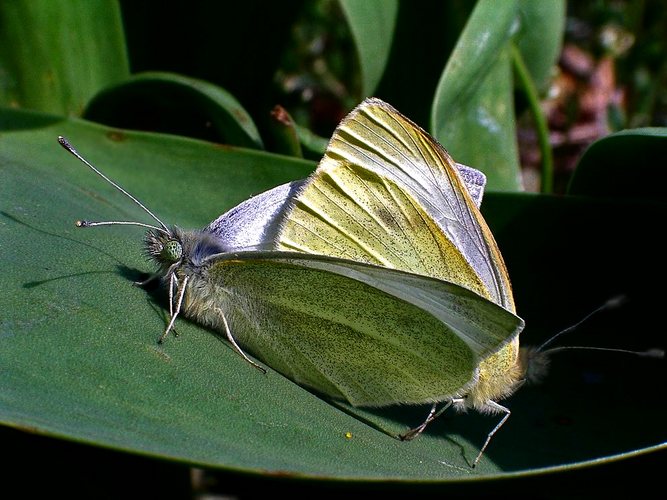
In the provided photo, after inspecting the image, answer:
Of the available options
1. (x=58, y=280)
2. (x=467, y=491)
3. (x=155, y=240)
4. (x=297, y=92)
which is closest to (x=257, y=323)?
(x=155, y=240)

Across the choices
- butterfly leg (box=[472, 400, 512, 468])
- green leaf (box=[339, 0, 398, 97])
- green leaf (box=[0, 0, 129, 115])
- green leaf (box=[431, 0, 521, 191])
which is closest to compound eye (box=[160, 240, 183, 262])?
butterfly leg (box=[472, 400, 512, 468])

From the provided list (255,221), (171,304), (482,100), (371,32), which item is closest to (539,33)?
(482,100)

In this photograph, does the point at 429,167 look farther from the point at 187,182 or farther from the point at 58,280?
the point at 58,280

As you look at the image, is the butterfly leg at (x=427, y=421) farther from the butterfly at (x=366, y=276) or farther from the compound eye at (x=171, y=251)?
the compound eye at (x=171, y=251)

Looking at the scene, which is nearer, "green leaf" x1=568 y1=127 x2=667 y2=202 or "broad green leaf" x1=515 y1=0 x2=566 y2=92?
"green leaf" x1=568 y1=127 x2=667 y2=202

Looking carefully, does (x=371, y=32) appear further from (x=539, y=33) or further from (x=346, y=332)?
(x=346, y=332)

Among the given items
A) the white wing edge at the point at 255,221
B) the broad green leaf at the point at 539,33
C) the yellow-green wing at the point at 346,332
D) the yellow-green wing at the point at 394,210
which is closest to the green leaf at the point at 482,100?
the broad green leaf at the point at 539,33

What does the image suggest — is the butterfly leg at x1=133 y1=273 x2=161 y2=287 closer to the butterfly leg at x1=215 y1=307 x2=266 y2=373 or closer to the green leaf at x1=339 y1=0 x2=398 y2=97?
the butterfly leg at x1=215 y1=307 x2=266 y2=373
